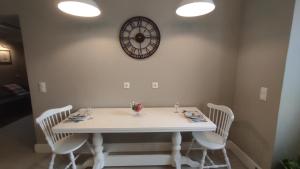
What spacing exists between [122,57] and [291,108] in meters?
2.15

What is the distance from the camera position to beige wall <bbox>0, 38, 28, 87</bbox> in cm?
507

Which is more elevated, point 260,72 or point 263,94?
point 260,72

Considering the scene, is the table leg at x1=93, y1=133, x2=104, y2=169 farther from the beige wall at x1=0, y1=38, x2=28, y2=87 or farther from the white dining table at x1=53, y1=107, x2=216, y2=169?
the beige wall at x1=0, y1=38, x2=28, y2=87

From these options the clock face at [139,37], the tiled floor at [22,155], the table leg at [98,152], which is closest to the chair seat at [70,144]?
the table leg at [98,152]

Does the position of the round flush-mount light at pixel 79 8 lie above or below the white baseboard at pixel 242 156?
above

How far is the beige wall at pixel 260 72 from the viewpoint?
165cm

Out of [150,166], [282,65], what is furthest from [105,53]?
[282,65]

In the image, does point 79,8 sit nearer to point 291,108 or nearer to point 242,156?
point 291,108

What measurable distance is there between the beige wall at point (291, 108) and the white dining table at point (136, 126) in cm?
75

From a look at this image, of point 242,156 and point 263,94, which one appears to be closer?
point 263,94

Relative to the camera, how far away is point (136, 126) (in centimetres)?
171

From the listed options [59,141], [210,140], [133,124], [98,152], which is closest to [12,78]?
[59,141]

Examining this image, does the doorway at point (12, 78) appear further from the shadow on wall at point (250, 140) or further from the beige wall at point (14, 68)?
the shadow on wall at point (250, 140)

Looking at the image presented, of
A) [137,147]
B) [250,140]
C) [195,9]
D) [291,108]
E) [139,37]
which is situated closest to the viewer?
[291,108]
